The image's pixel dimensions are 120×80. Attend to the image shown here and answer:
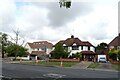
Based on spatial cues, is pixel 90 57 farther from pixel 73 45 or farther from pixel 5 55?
pixel 5 55

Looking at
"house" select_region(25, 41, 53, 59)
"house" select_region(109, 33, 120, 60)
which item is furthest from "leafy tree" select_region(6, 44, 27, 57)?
"house" select_region(109, 33, 120, 60)

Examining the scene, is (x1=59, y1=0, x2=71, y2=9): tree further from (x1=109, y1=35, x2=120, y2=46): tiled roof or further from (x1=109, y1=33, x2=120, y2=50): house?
(x1=109, y1=35, x2=120, y2=46): tiled roof

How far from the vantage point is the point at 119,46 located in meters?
72.6

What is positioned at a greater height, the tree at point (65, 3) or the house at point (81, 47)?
the house at point (81, 47)

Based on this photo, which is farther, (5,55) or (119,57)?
(5,55)

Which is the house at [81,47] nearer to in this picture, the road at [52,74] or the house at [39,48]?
the house at [39,48]

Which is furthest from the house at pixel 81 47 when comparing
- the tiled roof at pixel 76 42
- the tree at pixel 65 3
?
the tree at pixel 65 3

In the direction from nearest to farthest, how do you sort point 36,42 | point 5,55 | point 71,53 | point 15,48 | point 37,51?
point 71,53 < point 15,48 < point 5,55 < point 37,51 < point 36,42

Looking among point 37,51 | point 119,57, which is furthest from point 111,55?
point 37,51

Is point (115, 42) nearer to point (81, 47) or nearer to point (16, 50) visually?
point (81, 47)

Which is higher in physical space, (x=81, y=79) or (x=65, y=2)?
(x=65, y=2)

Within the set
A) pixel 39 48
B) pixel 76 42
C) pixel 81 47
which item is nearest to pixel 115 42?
pixel 81 47

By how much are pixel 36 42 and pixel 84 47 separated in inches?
1526

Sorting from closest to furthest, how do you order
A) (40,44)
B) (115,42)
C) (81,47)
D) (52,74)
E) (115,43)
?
(52,74) → (115,43) → (115,42) → (81,47) → (40,44)
